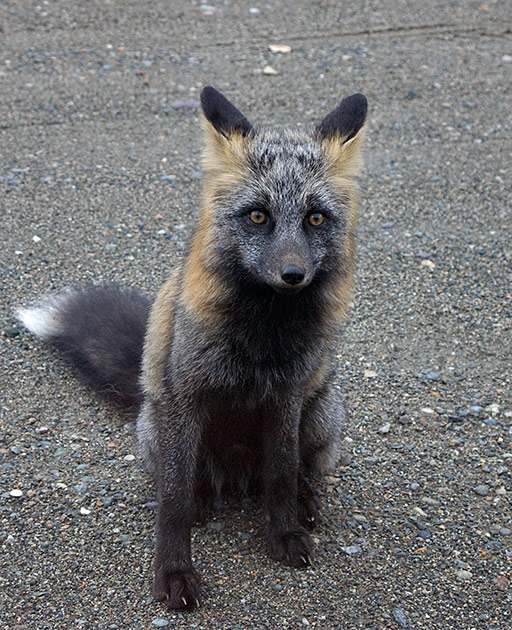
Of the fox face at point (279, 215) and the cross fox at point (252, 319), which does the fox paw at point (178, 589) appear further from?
the fox face at point (279, 215)

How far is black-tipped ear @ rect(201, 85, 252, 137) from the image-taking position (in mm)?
3965

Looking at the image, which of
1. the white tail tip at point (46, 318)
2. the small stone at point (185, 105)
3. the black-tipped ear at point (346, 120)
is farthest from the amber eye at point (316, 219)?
the small stone at point (185, 105)

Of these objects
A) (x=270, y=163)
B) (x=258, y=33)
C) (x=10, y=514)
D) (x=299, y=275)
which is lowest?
(x=10, y=514)

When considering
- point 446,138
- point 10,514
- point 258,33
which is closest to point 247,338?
point 10,514

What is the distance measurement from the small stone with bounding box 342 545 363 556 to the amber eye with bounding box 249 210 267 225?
68.3 inches

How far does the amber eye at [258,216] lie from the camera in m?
3.76

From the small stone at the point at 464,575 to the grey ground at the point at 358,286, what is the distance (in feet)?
0.05

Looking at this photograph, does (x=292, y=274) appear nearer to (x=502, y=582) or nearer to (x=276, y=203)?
(x=276, y=203)

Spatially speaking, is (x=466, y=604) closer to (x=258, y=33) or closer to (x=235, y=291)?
(x=235, y=291)

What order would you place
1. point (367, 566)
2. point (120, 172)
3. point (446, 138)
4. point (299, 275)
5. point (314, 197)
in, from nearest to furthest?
point (299, 275)
point (314, 197)
point (367, 566)
point (120, 172)
point (446, 138)

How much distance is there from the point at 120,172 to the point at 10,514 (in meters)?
4.22

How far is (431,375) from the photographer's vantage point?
5598 millimetres

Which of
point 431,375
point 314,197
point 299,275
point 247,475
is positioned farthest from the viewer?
point 431,375

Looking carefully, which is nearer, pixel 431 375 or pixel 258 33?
pixel 431 375
